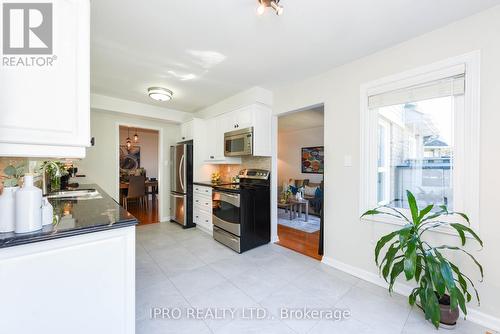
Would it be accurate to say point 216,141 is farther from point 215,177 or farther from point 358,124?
point 358,124

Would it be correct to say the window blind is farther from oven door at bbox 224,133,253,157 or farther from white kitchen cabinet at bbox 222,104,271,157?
oven door at bbox 224,133,253,157

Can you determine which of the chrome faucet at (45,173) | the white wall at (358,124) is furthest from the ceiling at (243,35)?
the chrome faucet at (45,173)

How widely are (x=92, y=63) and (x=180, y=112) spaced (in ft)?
7.16

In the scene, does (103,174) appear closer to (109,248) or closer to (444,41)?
(109,248)

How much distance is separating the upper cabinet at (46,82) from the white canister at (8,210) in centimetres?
19

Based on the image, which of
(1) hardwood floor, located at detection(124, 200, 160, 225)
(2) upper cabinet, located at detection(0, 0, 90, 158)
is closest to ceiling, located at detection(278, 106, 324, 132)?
(2) upper cabinet, located at detection(0, 0, 90, 158)

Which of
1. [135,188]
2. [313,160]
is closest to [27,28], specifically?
[135,188]

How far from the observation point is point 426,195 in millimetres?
2102

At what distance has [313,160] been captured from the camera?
19.9 ft

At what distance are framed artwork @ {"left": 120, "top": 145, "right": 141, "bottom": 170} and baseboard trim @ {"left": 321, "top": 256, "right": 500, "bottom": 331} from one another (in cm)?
727

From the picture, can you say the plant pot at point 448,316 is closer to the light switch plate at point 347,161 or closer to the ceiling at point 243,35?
the light switch plate at point 347,161

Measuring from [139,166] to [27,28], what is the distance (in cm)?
747

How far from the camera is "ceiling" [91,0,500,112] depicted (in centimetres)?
165

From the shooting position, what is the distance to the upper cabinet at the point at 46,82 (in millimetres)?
986
